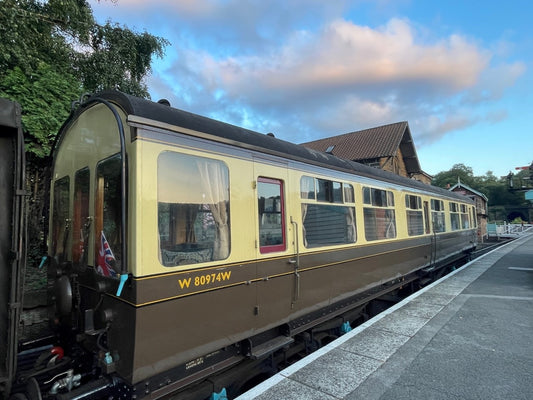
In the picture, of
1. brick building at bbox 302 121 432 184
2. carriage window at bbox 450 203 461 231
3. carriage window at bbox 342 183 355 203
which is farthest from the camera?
brick building at bbox 302 121 432 184

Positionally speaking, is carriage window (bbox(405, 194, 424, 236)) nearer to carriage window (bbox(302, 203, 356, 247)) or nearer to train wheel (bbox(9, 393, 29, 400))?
carriage window (bbox(302, 203, 356, 247))

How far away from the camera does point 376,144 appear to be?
20.5 meters

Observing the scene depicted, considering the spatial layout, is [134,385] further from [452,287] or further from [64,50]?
[64,50]

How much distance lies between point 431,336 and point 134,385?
3.89m

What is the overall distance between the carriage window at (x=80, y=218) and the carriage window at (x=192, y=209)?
1.13m

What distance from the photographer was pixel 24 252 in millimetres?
2750

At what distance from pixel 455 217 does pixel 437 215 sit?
278 cm

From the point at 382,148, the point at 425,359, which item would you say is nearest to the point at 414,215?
the point at 425,359

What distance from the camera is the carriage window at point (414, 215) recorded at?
763 centimetres

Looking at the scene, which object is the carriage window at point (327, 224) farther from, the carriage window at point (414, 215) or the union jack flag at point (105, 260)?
the carriage window at point (414, 215)

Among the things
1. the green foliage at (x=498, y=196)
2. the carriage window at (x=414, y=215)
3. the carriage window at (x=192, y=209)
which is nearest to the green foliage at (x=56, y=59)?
the carriage window at (x=192, y=209)

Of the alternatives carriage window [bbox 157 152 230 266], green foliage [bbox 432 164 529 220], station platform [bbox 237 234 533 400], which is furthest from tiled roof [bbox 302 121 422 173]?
green foliage [bbox 432 164 529 220]

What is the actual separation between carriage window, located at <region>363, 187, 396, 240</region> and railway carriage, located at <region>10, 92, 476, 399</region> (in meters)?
1.15

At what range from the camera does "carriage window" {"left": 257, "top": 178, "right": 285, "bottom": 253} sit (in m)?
3.56
